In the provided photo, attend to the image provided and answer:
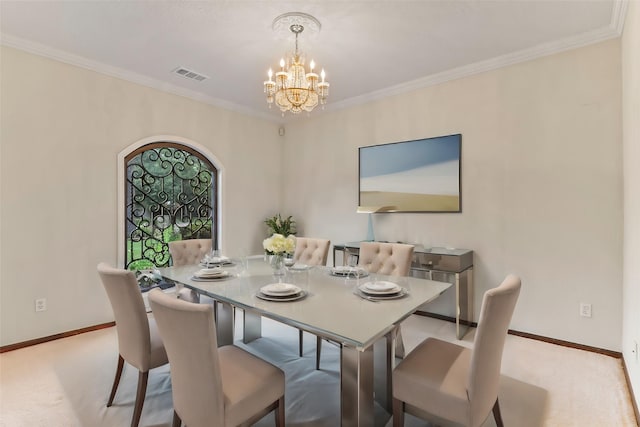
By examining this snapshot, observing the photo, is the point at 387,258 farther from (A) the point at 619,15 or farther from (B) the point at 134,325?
(A) the point at 619,15

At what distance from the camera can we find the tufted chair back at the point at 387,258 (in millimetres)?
2689

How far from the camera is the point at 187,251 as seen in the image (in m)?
3.27

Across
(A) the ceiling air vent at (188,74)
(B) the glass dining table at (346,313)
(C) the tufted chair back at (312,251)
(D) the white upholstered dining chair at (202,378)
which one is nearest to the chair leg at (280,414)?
(D) the white upholstered dining chair at (202,378)

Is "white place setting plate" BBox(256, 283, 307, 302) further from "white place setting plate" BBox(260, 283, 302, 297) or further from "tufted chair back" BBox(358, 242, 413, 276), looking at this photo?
"tufted chair back" BBox(358, 242, 413, 276)

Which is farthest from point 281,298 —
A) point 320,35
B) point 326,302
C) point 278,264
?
point 320,35

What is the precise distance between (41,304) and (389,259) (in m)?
3.30

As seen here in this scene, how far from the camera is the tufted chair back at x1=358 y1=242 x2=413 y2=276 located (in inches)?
106

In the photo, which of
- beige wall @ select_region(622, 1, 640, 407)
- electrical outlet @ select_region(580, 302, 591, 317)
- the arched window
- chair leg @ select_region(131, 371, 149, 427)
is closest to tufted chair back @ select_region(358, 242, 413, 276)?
beige wall @ select_region(622, 1, 640, 407)

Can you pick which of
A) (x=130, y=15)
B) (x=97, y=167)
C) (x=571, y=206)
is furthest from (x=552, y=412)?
(x=97, y=167)

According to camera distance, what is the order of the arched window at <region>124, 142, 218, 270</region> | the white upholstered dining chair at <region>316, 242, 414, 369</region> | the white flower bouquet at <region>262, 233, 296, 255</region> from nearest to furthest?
the white flower bouquet at <region>262, 233, 296, 255</region> < the white upholstered dining chair at <region>316, 242, 414, 369</region> < the arched window at <region>124, 142, 218, 270</region>

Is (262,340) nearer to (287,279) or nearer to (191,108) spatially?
(287,279)

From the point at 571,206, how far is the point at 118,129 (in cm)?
464

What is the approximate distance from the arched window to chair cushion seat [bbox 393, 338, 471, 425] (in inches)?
132

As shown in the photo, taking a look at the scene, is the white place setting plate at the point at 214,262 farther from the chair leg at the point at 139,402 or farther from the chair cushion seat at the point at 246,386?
the chair cushion seat at the point at 246,386
